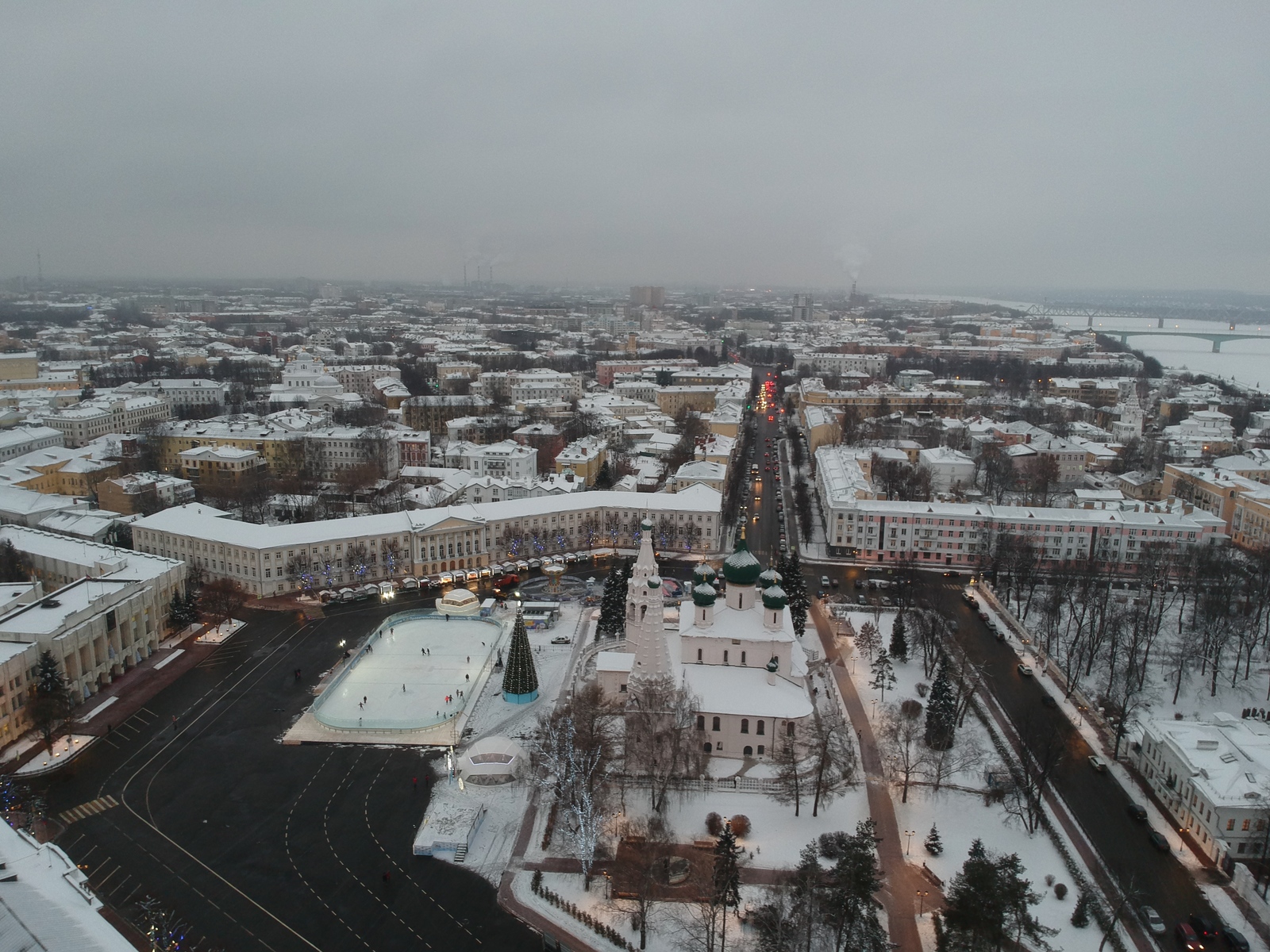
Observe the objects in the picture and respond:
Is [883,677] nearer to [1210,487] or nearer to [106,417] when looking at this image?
[1210,487]

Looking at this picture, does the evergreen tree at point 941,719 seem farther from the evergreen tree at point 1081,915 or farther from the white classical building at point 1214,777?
the evergreen tree at point 1081,915

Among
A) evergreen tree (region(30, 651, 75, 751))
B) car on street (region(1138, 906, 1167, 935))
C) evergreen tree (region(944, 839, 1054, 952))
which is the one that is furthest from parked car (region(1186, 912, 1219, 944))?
evergreen tree (region(30, 651, 75, 751))

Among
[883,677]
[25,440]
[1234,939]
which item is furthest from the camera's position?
[25,440]

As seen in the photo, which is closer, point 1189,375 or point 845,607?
point 845,607

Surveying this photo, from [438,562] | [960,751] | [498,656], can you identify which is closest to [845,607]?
[960,751]

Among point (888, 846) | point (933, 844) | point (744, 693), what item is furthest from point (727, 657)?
point (933, 844)

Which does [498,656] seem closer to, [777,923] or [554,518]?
[554,518]
